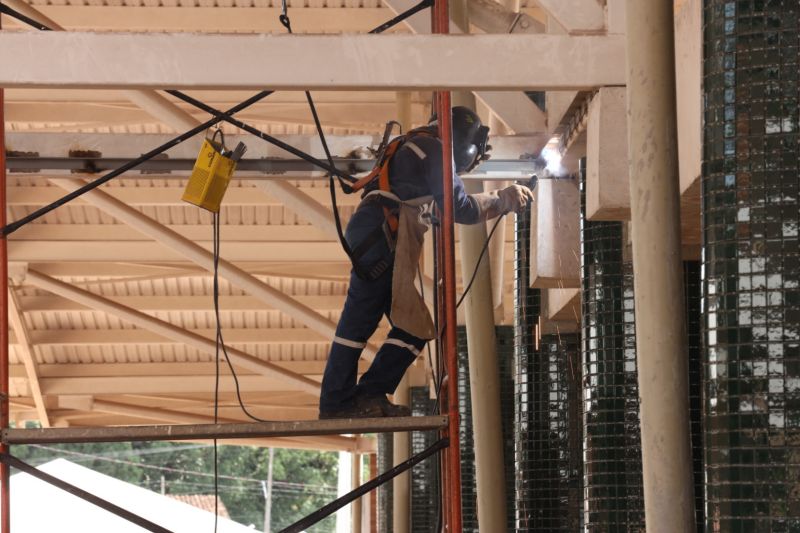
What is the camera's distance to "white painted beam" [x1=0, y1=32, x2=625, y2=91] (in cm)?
758

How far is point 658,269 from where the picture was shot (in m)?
6.70

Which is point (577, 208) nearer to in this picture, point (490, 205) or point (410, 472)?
point (490, 205)

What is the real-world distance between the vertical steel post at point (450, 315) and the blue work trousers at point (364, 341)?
0.42m

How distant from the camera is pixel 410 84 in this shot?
7.61m

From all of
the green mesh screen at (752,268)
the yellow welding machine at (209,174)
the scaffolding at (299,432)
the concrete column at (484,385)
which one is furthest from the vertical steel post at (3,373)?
the concrete column at (484,385)

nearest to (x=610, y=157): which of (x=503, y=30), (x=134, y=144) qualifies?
(x=503, y=30)

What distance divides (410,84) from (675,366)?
2.06m

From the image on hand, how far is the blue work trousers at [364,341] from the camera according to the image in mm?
7832

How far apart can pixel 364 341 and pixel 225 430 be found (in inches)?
54.6

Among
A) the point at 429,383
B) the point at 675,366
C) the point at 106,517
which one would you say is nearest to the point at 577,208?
the point at 675,366

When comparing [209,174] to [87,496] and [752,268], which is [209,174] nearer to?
[87,496]

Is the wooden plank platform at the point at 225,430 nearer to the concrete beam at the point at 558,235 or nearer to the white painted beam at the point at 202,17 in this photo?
the concrete beam at the point at 558,235

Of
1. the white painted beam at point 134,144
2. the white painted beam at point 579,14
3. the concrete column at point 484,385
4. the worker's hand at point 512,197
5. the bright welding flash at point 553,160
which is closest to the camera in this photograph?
the worker's hand at point 512,197

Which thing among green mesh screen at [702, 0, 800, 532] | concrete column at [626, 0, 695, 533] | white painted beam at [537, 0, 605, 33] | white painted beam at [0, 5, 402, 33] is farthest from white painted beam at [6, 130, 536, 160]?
white painted beam at [0, 5, 402, 33]
